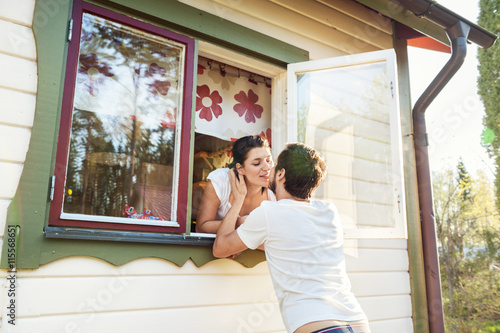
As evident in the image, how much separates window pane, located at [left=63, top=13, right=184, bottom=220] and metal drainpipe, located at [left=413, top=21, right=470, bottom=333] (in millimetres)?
2396

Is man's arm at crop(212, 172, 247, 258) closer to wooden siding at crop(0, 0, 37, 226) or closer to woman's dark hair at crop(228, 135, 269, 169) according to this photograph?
woman's dark hair at crop(228, 135, 269, 169)

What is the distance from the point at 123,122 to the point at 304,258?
6.44 ft

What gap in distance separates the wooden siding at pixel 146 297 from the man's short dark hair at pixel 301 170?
0.79m

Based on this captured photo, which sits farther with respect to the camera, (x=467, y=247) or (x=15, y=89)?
(x=467, y=247)

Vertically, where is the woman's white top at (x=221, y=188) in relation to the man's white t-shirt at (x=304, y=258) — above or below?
above

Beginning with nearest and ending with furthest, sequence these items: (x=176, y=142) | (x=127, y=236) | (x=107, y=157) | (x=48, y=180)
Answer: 1. (x=48, y=180)
2. (x=127, y=236)
3. (x=176, y=142)
4. (x=107, y=157)

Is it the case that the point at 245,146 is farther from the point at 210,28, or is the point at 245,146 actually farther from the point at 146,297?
the point at 146,297

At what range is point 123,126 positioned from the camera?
318 cm

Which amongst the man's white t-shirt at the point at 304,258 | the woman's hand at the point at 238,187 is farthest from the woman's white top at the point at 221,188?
the man's white t-shirt at the point at 304,258

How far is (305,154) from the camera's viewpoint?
6.86ft

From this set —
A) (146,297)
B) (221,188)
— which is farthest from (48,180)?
(221,188)

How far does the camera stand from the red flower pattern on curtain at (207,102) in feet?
11.4

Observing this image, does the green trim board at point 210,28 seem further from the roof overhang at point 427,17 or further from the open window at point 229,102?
the roof overhang at point 427,17

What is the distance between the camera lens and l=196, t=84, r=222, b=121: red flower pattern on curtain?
3.48m
